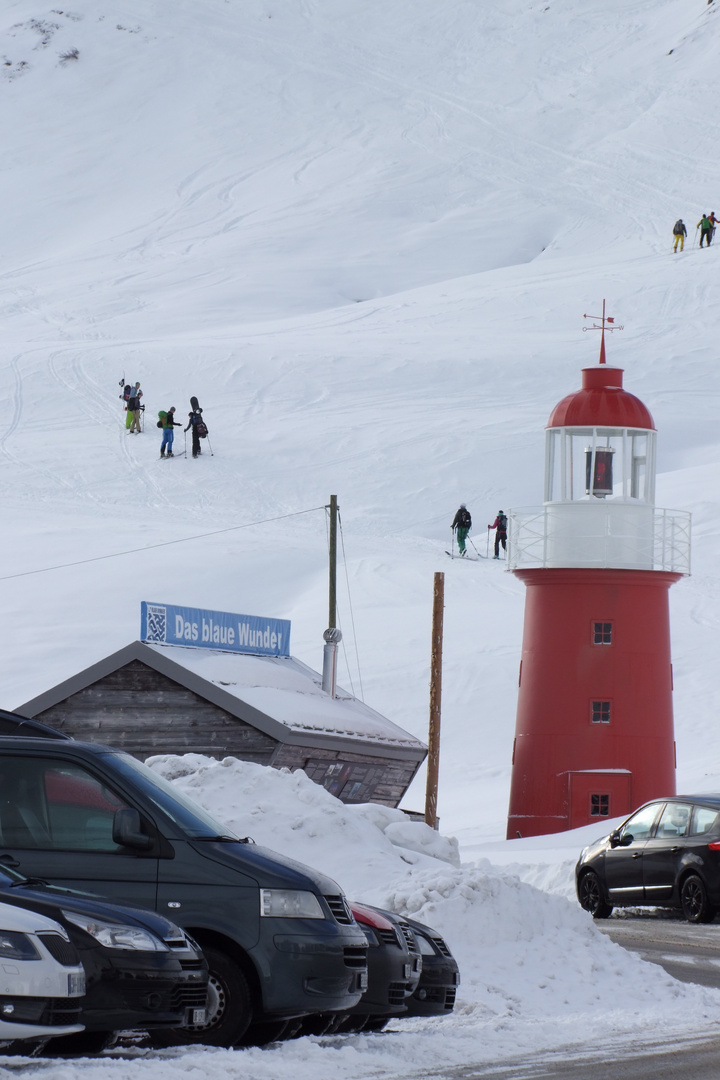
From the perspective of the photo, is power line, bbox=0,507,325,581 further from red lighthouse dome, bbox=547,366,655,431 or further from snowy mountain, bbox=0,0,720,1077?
red lighthouse dome, bbox=547,366,655,431

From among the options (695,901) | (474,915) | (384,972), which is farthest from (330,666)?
(384,972)

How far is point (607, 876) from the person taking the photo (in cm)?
1848

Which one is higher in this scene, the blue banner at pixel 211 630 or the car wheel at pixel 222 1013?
the blue banner at pixel 211 630

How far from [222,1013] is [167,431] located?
136 ft

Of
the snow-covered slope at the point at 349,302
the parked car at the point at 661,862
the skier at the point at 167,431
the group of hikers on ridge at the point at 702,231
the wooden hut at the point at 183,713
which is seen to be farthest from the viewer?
the group of hikers on ridge at the point at 702,231

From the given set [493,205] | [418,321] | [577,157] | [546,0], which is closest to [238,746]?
[418,321]

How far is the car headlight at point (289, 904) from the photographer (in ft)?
29.6

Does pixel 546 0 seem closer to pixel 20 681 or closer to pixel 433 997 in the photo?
pixel 20 681

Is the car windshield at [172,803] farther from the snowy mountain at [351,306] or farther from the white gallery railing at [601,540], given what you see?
the snowy mountain at [351,306]

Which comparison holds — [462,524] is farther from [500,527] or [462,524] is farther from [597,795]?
[597,795]

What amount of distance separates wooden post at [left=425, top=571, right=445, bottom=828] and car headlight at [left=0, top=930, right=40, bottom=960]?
1545cm

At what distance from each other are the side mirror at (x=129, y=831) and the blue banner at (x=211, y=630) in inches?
415

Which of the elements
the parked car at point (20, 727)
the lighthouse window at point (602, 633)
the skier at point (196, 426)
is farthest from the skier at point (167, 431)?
the parked car at point (20, 727)

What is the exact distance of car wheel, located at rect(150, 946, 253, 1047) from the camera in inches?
352
